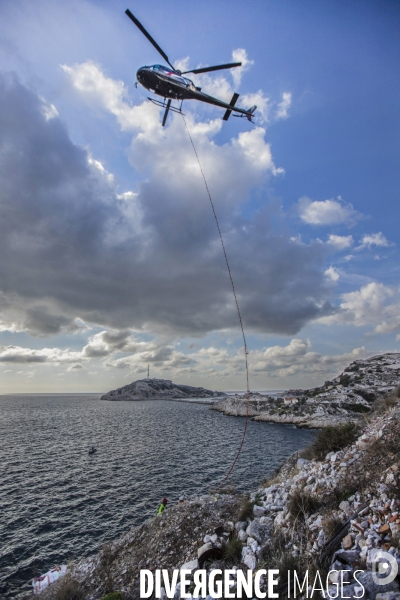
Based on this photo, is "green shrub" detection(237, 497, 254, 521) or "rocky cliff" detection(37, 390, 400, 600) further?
"green shrub" detection(237, 497, 254, 521)

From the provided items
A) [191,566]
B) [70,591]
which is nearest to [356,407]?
[191,566]

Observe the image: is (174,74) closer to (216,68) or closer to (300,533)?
(216,68)

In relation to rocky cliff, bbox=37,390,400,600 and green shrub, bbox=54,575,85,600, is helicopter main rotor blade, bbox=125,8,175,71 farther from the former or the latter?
green shrub, bbox=54,575,85,600

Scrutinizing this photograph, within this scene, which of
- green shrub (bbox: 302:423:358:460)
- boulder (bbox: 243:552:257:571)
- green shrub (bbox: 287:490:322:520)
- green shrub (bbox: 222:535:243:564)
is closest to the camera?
boulder (bbox: 243:552:257:571)

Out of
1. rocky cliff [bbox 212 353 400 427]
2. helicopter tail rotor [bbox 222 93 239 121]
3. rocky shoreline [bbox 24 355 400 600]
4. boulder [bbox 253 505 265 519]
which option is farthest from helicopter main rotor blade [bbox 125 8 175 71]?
rocky cliff [bbox 212 353 400 427]

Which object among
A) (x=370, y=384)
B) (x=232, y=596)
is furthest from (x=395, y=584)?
(x=370, y=384)

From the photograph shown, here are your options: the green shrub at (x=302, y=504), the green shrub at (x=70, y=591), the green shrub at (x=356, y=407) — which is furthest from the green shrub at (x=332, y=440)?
the green shrub at (x=356, y=407)
